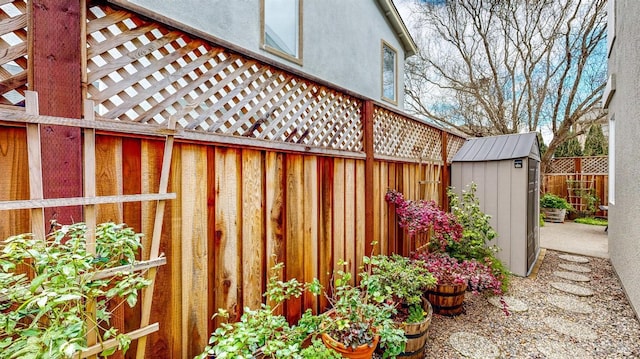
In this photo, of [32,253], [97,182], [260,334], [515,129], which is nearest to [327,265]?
[260,334]

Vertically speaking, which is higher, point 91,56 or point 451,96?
point 451,96

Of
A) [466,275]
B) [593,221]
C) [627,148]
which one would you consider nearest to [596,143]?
[593,221]

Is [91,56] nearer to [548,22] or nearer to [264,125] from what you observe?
[264,125]

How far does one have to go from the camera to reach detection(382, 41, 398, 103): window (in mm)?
7168

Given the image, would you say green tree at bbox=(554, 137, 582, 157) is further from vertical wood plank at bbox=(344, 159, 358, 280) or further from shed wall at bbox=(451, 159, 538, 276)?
vertical wood plank at bbox=(344, 159, 358, 280)

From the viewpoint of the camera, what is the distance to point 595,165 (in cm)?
980

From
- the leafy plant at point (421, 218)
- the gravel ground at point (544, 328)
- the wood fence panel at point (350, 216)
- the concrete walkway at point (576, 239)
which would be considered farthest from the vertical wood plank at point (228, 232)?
the concrete walkway at point (576, 239)

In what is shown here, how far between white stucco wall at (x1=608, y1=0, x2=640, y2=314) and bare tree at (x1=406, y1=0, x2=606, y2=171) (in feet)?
17.1

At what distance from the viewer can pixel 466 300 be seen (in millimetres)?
3490

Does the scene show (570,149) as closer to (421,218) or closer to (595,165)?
(595,165)

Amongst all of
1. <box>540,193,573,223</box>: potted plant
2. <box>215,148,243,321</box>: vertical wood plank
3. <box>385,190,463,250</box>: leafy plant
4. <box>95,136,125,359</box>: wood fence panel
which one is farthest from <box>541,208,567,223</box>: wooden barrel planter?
<box>95,136,125,359</box>: wood fence panel

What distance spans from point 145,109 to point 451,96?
1163 centimetres

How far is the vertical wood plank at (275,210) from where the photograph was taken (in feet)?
6.86

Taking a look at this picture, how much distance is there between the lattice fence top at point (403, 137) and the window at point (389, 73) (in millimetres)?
2832
